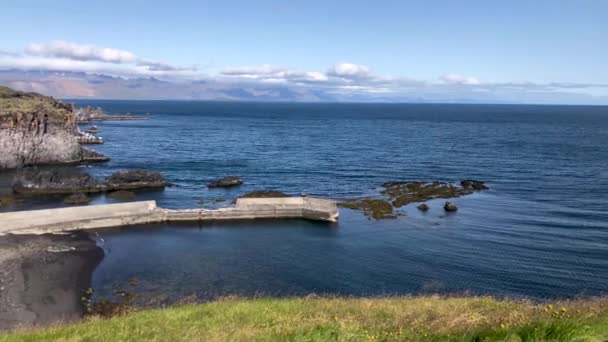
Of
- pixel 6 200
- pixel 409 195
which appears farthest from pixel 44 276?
pixel 409 195

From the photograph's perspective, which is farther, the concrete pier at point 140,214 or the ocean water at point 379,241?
the concrete pier at point 140,214

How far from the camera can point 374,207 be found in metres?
54.3

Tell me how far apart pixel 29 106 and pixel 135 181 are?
32356 millimetres

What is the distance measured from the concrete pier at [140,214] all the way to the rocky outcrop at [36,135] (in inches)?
1472

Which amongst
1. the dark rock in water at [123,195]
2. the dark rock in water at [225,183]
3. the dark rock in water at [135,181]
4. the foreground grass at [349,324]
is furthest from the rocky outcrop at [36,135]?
the foreground grass at [349,324]

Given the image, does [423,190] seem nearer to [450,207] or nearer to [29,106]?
[450,207]

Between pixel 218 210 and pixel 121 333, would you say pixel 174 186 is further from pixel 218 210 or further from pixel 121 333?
pixel 121 333

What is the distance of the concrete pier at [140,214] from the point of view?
4150cm

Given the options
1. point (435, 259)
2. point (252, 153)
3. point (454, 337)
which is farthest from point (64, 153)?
point (454, 337)

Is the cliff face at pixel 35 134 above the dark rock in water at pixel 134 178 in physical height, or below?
above

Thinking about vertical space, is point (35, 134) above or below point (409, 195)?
above

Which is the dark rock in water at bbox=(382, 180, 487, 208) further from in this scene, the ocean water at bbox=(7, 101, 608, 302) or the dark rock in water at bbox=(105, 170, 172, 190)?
the dark rock in water at bbox=(105, 170, 172, 190)

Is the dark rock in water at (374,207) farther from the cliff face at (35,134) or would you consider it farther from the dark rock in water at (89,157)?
the cliff face at (35,134)

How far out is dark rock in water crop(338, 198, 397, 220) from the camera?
170 feet
